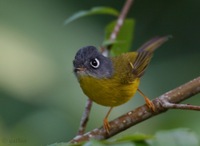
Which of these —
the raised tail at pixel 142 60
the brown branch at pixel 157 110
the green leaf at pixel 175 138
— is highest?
the raised tail at pixel 142 60

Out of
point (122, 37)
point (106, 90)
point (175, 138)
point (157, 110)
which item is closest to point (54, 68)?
point (122, 37)

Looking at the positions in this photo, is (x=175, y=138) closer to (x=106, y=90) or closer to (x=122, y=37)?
(x=106, y=90)

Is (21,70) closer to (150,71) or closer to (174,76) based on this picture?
(150,71)

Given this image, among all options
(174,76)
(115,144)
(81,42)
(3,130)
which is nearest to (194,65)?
(174,76)

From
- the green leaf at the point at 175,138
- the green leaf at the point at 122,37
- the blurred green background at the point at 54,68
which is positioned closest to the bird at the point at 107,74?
the green leaf at the point at 122,37

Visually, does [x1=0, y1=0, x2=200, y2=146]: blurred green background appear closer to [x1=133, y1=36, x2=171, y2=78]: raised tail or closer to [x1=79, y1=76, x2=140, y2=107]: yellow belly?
[x1=79, y1=76, x2=140, y2=107]: yellow belly

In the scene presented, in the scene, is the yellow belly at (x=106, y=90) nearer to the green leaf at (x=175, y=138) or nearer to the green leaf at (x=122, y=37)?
the green leaf at (x=122, y=37)
